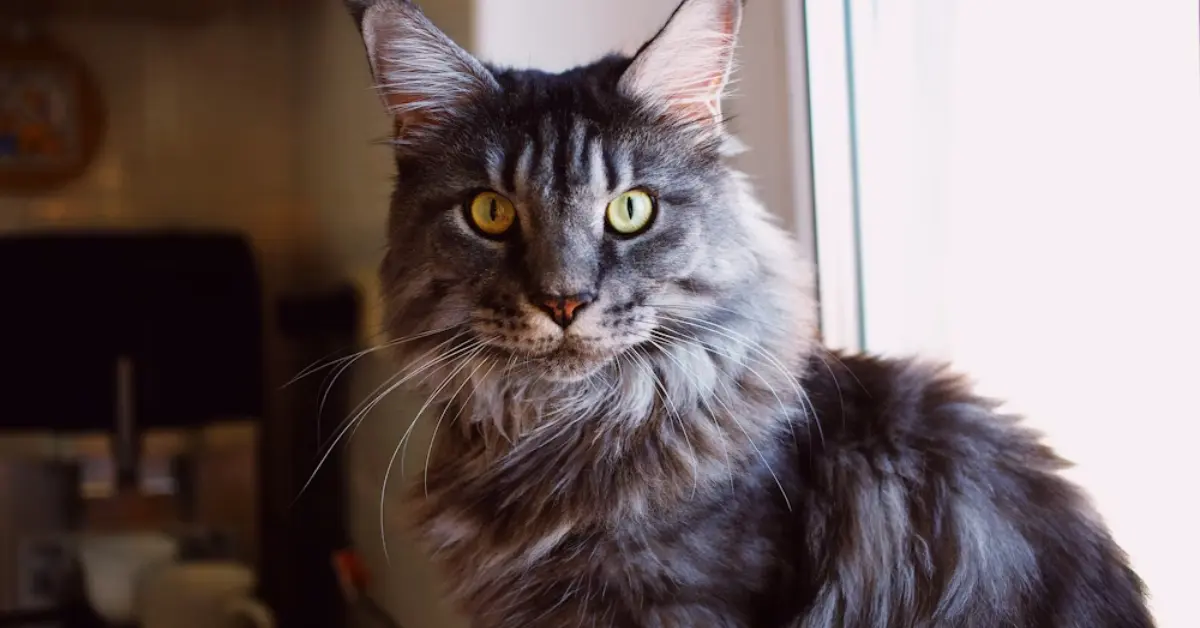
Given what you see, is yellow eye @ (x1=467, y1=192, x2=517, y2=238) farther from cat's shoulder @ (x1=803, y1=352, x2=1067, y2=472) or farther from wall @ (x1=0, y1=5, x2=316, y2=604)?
wall @ (x1=0, y1=5, x2=316, y2=604)

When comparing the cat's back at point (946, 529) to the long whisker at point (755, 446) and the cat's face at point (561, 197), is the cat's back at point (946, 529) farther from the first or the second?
the cat's face at point (561, 197)

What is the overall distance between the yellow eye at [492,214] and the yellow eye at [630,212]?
0.34 ft

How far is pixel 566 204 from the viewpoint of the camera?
91 centimetres

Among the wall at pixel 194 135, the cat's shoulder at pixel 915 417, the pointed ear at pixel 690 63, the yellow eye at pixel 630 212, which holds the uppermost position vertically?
the wall at pixel 194 135

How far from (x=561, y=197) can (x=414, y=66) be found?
0.76ft

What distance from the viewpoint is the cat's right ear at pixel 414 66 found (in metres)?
0.94

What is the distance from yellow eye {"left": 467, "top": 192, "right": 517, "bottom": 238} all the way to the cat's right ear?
0.38ft

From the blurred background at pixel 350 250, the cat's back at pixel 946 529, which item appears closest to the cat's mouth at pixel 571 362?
the cat's back at pixel 946 529

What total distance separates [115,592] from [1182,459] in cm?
235

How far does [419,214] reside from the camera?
1.00 m

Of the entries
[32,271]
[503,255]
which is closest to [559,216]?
[503,255]

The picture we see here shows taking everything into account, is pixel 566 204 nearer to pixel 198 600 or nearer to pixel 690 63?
pixel 690 63

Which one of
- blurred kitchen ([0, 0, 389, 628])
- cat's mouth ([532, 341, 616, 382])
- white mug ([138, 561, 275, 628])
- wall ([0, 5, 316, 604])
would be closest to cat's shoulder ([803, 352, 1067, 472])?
cat's mouth ([532, 341, 616, 382])

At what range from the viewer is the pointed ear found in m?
0.93
